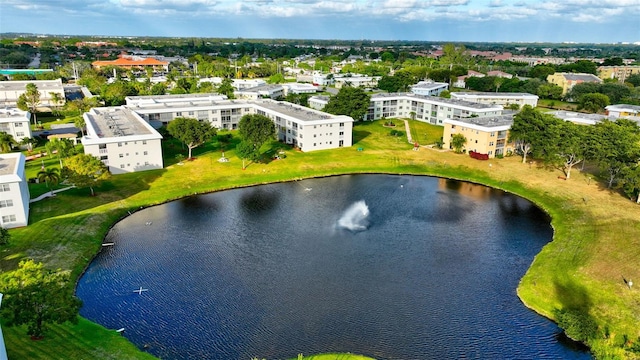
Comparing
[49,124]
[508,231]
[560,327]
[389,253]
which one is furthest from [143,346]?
[49,124]

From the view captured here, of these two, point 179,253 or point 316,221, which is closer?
point 179,253

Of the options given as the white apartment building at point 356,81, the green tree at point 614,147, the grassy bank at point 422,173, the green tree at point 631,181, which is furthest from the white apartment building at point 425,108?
the white apartment building at point 356,81

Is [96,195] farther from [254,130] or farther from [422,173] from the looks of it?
[422,173]

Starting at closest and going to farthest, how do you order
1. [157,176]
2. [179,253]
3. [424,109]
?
[179,253]
[157,176]
[424,109]

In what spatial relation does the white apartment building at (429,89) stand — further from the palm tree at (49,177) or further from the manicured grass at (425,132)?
the palm tree at (49,177)

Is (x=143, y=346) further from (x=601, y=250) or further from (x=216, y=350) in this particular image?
(x=601, y=250)

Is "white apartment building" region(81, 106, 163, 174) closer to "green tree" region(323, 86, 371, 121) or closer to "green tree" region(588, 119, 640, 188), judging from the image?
"green tree" region(323, 86, 371, 121)

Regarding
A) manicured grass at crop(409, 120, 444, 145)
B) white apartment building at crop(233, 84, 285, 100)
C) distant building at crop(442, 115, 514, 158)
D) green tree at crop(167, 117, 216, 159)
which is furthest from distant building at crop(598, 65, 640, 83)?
green tree at crop(167, 117, 216, 159)
